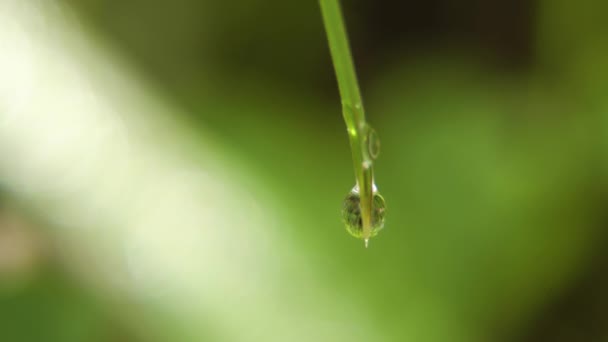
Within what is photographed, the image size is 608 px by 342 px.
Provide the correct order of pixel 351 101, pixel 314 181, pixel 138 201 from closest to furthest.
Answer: pixel 351 101
pixel 138 201
pixel 314 181

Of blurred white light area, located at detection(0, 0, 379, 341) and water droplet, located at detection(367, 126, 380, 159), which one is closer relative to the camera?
water droplet, located at detection(367, 126, 380, 159)

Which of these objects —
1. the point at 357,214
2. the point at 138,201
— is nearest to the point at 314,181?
the point at 138,201

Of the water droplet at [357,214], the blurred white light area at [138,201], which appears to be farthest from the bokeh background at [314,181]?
the water droplet at [357,214]

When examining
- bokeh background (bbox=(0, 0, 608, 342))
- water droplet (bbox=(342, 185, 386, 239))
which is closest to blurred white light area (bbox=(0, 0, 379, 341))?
bokeh background (bbox=(0, 0, 608, 342))

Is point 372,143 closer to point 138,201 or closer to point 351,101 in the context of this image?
point 351,101

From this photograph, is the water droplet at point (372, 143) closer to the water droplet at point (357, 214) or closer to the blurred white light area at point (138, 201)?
the water droplet at point (357, 214)

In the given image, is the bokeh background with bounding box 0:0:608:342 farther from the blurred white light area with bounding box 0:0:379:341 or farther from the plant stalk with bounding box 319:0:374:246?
the plant stalk with bounding box 319:0:374:246

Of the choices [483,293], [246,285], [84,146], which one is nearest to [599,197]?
[483,293]

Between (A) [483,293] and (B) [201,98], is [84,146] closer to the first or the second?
(B) [201,98]
